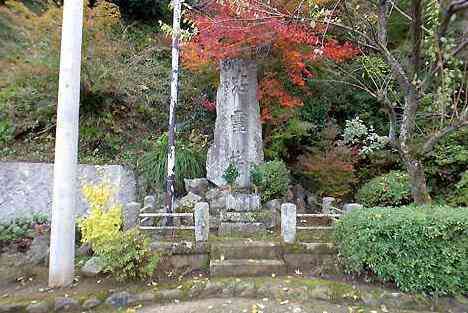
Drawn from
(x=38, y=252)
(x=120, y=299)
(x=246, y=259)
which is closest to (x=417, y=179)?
(x=246, y=259)

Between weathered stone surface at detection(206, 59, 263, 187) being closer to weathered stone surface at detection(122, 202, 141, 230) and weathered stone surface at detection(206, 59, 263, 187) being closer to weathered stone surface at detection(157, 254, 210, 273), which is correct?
weathered stone surface at detection(122, 202, 141, 230)

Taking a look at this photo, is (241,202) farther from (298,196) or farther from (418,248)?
(418,248)

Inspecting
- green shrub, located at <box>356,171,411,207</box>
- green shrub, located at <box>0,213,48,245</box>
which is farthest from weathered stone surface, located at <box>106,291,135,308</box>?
green shrub, located at <box>356,171,411,207</box>

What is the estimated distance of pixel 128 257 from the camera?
4629mm

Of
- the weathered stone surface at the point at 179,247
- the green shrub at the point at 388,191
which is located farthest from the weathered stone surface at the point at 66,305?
the green shrub at the point at 388,191

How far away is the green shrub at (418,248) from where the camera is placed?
432cm

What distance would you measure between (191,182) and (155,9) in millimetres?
8291

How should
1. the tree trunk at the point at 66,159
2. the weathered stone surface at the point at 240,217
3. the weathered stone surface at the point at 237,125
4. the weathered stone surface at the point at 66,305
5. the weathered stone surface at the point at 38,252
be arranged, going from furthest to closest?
the weathered stone surface at the point at 237,125
the weathered stone surface at the point at 240,217
the weathered stone surface at the point at 38,252
the tree trunk at the point at 66,159
the weathered stone surface at the point at 66,305

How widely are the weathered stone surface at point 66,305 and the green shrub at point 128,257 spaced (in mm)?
609

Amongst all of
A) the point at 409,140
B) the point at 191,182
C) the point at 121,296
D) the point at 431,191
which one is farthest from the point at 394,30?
the point at 121,296

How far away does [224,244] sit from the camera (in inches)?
213

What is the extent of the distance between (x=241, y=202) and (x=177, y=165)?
224cm

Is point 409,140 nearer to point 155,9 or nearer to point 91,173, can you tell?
point 91,173

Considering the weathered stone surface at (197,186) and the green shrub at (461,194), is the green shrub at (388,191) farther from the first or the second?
the weathered stone surface at (197,186)
